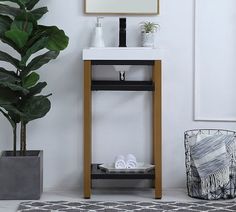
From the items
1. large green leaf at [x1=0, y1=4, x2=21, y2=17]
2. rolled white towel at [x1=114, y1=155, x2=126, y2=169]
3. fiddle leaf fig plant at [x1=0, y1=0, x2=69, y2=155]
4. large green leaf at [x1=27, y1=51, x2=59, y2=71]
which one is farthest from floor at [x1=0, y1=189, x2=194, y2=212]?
large green leaf at [x1=0, y1=4, x2=21, y2=17]

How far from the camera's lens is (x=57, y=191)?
4.14 meters

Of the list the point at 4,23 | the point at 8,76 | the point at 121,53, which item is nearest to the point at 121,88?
the point at 121,53

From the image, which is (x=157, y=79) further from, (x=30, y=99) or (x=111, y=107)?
(x=30, y=99)

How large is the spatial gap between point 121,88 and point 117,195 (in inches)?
28.3

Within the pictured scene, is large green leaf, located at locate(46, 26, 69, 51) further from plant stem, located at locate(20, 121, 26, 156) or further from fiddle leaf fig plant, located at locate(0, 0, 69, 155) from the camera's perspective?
plant stem, located at locate(20, 121, 26, 156)

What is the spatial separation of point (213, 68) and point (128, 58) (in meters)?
0.68

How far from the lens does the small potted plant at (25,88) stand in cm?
376

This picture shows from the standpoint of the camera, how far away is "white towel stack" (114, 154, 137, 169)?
3.96 m

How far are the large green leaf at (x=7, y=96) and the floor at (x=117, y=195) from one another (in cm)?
63

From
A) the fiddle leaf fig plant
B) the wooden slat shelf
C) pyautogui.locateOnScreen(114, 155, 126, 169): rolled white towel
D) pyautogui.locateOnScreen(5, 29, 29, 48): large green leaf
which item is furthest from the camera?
pyautogui.locateOnScreen(114, 155, 126, 169): rolled white towel

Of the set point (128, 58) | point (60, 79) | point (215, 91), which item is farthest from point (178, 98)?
point (60, 79)

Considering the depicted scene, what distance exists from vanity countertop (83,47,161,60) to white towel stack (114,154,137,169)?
2.21 feet

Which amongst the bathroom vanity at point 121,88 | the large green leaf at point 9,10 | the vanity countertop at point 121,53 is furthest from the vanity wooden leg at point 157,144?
the large green leaf at point 9,10

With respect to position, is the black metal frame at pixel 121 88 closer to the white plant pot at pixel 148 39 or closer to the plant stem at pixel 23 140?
the white plant pot at pixel 148 39
